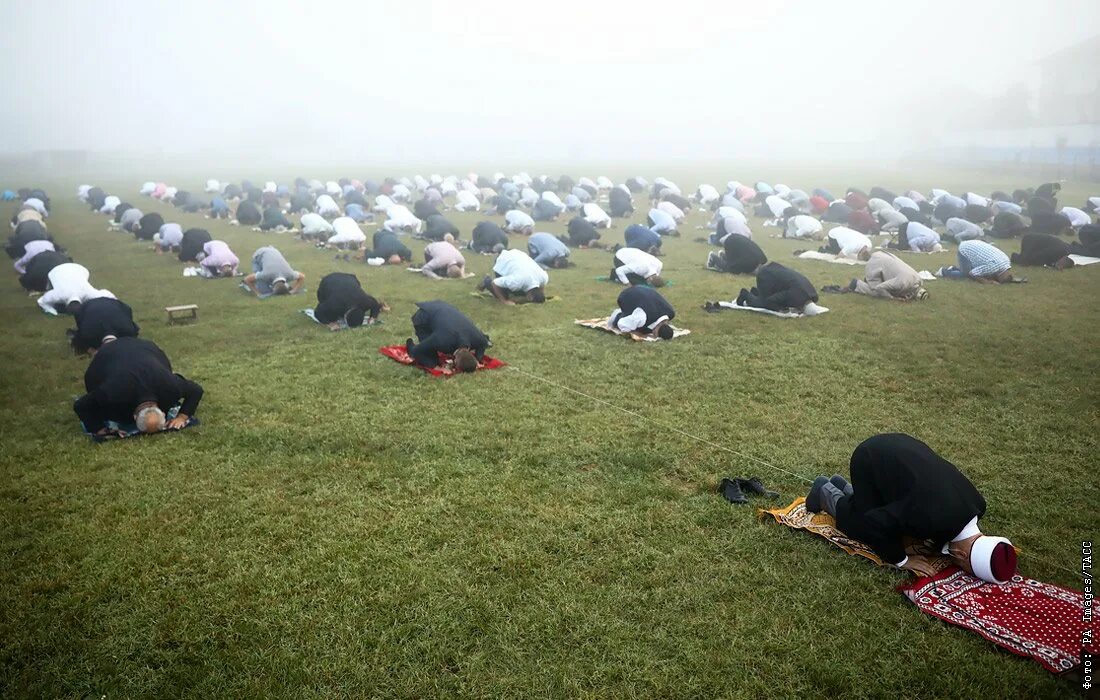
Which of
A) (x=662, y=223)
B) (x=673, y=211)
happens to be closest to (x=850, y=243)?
(x=662, y=223)

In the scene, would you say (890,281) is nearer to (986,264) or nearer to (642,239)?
(986,264)

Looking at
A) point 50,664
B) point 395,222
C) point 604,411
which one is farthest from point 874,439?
point 395,222

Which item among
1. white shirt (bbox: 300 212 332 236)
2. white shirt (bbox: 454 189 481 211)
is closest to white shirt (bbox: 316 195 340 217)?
white shirt (bbox: 300 212 332 236)

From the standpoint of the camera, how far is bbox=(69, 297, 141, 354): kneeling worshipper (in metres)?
9.13

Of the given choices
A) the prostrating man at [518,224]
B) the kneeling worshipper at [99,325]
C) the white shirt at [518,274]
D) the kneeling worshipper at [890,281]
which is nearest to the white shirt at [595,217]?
the prostrating man at [518,224]

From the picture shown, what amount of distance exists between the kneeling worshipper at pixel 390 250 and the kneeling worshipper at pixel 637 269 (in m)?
5.33

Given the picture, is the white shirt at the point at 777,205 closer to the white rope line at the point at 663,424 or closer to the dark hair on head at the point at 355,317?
the dark hair on head at the point at 355,317

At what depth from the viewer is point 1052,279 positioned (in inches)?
531

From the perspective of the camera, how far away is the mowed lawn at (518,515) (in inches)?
153

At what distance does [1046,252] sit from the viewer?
47.6ft

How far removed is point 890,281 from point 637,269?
4488 mm

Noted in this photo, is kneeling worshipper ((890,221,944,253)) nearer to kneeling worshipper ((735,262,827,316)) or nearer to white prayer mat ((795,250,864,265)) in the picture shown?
white prayer mat ((795,250,864,265))

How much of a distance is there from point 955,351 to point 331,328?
881cm

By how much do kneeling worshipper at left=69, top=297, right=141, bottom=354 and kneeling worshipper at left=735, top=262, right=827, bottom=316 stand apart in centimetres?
913
